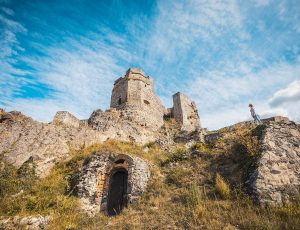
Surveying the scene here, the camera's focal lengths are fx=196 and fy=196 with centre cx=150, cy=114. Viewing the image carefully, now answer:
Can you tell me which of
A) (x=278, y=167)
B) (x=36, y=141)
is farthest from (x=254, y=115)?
(x=36, y=141)

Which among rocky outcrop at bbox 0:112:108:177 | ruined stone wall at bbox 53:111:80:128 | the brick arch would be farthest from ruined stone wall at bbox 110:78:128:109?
the brick arch

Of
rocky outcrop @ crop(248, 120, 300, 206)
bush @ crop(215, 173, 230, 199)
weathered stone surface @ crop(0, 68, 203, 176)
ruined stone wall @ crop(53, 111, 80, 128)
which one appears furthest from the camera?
ruined stone wall @ crop(53, 111, 80, 128)

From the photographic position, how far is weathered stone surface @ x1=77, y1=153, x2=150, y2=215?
28.7ft

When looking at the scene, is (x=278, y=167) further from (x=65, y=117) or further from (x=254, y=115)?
(x=65, y=117)

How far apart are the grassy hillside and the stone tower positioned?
33.0 ft

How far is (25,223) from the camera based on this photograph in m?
6.60

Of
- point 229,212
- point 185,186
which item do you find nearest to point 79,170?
point 185,186

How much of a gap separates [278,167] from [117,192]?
6961 mm

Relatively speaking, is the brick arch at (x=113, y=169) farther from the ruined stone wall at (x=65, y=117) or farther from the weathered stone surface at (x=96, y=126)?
the ruined stone wall at (x=65, y=117)

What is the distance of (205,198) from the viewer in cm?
709

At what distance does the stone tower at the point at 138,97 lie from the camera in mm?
20444

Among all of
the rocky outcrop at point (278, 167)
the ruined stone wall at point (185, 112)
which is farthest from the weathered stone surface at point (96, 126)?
the rocky outcrop at point (278, 167)

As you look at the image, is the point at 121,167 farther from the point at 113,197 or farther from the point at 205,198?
the point at 205,198

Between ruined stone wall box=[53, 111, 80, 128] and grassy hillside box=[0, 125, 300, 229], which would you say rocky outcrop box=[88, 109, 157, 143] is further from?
grassy hillside box=[0, 125, 300, 229]
